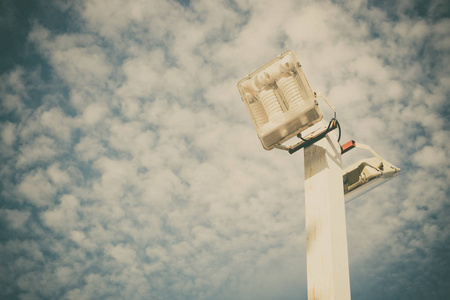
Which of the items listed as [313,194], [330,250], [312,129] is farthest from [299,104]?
[330,250]

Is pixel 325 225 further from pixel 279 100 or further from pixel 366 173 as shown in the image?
pixel 279 100

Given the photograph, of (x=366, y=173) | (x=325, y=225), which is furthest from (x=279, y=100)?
(x=325, y=225)

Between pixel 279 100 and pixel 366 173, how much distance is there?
2.92 ft

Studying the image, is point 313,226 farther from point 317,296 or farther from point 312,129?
point 312,129

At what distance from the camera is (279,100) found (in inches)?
83.1

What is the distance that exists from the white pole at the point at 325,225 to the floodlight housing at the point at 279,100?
220 mm

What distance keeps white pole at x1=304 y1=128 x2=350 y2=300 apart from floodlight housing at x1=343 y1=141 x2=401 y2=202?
13.5 inches

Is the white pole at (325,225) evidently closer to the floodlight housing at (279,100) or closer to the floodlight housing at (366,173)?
the floodlight housing at (279,100)

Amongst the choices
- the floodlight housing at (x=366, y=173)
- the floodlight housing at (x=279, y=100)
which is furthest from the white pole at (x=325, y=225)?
the floodlight housing at (x=366, y=173)

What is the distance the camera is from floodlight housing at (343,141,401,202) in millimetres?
2057

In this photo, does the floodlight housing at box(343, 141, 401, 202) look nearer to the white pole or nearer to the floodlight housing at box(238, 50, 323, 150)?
the white pole

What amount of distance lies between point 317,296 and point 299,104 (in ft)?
3.97

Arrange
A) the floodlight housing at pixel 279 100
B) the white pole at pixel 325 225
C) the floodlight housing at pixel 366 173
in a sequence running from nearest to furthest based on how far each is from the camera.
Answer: the white pole at pixel 325 225 → the floodlight housing at pixel 279 100 → the floodlight housing at pixel 366 173

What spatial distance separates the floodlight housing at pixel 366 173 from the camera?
2.06m
